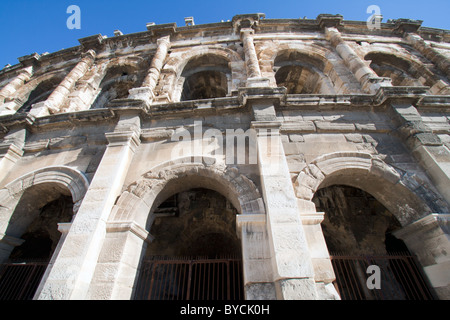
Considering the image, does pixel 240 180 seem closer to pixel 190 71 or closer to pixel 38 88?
pixel 190 71

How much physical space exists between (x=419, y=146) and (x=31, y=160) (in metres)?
8.42

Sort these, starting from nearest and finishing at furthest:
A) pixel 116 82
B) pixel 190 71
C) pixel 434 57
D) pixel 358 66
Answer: pixel 358 66
pixel 434 57
pixel 190 71
pixel 116 82

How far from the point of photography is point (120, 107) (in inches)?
195

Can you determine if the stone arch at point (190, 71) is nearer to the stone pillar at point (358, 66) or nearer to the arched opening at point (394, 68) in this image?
the stone pillar at point (358, 66)

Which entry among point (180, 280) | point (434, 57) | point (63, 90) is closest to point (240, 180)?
point (180, 280)

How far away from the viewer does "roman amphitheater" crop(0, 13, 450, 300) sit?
318 cm

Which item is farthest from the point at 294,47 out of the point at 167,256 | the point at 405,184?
the point at 167,256

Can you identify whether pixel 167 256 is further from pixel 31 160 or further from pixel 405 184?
pixel 405 184

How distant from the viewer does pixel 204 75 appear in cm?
816

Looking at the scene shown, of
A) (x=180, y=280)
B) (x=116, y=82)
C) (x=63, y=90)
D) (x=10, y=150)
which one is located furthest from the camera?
(x=116, y=82)

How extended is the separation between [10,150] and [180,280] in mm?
4965

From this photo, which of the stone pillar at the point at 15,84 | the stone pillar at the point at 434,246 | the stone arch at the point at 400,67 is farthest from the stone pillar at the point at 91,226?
the stone arch at the point at 400,67

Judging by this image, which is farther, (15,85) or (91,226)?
(15,85)
